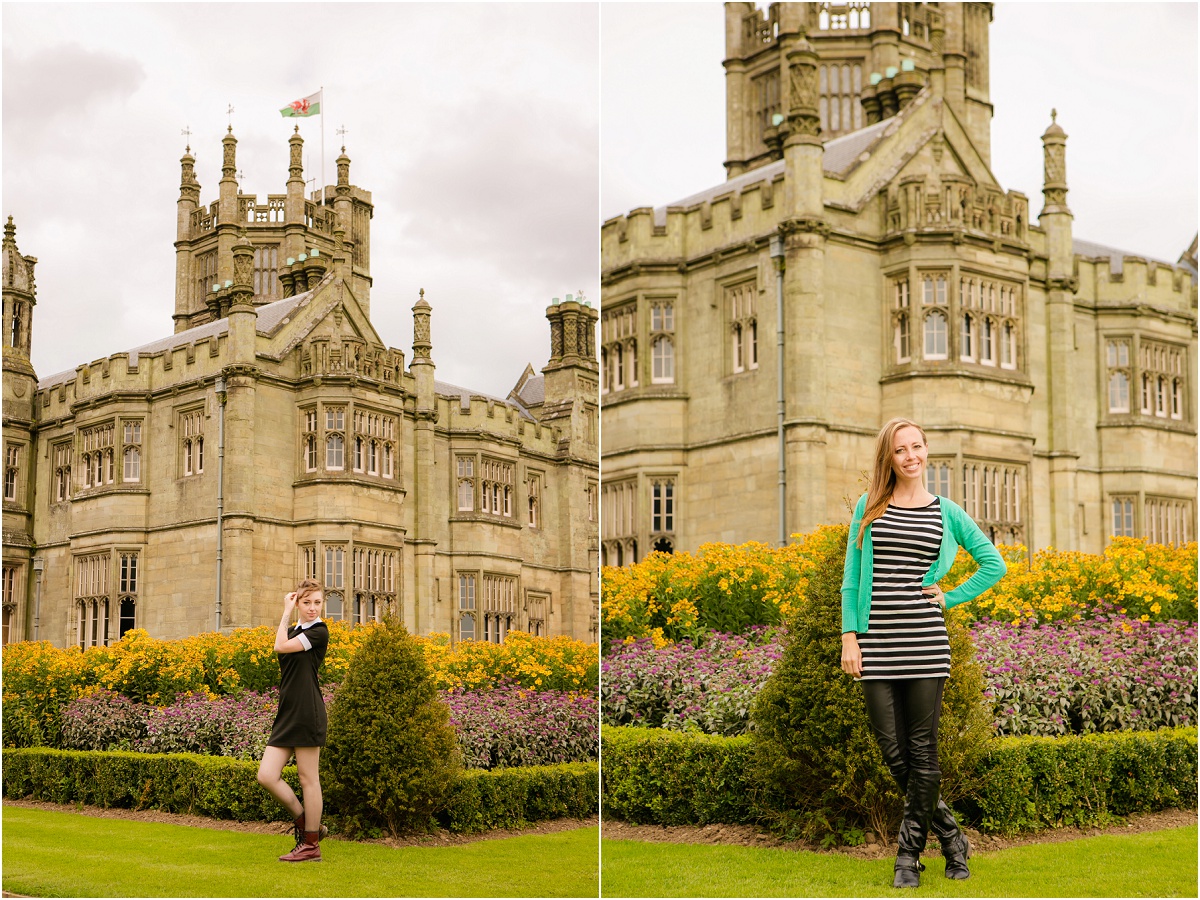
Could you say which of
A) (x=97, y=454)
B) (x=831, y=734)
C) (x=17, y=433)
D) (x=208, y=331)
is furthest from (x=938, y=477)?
(x=17, y=433)

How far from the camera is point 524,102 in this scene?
8648 millimetres

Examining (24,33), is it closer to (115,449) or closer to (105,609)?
(115,449)

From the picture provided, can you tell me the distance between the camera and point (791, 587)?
1014 cm

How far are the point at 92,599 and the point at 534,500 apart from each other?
122 inches

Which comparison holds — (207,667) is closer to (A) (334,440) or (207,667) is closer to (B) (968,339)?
(A) (334,440)

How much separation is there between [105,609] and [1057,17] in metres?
9.56

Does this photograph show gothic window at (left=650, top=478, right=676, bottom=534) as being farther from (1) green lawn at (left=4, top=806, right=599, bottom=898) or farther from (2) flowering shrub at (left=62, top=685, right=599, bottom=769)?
(1) green lawn at (left=4, top=806, right=599, bottom=898)

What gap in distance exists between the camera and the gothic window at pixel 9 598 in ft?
28.3

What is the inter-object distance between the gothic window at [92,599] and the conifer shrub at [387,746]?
1889 mm

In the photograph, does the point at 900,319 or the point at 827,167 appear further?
the point at 827,167

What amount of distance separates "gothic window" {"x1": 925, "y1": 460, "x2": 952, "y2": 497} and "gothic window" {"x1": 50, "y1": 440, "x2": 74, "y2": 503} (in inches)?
289

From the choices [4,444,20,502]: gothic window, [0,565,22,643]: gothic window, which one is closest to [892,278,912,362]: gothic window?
[4,444,20,502]: gothic window

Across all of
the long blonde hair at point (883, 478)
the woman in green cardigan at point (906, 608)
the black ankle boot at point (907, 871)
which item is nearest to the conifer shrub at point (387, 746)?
the black ankle boot at point (907, 871)

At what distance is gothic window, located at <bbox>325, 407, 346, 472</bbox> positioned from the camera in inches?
325
